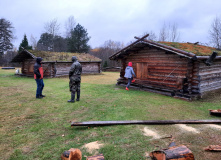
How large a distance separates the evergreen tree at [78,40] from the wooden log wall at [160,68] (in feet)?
91.6

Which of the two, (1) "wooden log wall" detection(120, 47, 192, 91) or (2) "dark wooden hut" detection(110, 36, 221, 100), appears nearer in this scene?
(2) "dark wooden hut" detection(110, 36, 221, 100)

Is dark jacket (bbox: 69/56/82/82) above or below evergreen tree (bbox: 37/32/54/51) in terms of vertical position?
below

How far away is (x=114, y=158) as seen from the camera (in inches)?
116

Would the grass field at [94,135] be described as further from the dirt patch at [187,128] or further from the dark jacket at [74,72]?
the dark jacket at [74,72]

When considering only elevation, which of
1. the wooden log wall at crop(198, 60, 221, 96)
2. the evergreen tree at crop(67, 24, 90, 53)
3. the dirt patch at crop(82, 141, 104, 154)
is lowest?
the dirt patch at crop(82, 141, 104, 154)

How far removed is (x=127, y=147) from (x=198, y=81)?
7135 millimetres

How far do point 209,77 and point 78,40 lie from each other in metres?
32.9

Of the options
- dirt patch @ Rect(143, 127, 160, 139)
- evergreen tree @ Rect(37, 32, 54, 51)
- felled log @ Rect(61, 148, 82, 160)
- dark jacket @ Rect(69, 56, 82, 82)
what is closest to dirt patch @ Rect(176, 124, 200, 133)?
dirt patch @ Rect(143, 127, 160, 139)

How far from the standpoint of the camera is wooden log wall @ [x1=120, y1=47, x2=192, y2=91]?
29.8 feet

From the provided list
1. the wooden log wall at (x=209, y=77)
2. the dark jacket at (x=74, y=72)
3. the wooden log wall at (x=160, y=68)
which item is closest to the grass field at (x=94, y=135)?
the dark jacket at (x=74, y=72)

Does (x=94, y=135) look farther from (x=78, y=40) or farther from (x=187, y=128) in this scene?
(x=78, y=40)

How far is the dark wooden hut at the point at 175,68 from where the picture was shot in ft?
28.4

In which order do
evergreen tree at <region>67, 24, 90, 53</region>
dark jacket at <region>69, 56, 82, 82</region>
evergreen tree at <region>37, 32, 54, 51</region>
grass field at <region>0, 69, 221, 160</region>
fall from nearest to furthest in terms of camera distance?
grass field at <region>0, 69, 221, 160</region>
dark jacket at <region>69, 56, 82, 82</region>
evergreen tree at <region>67, 24, 90, 53</region>
evergreen tree at <region>37, 32, 54, 51</region>

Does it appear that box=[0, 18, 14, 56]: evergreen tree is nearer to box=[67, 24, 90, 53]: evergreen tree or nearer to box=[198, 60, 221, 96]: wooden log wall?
box=[67, 24, 90, 53]: evergreen tree
